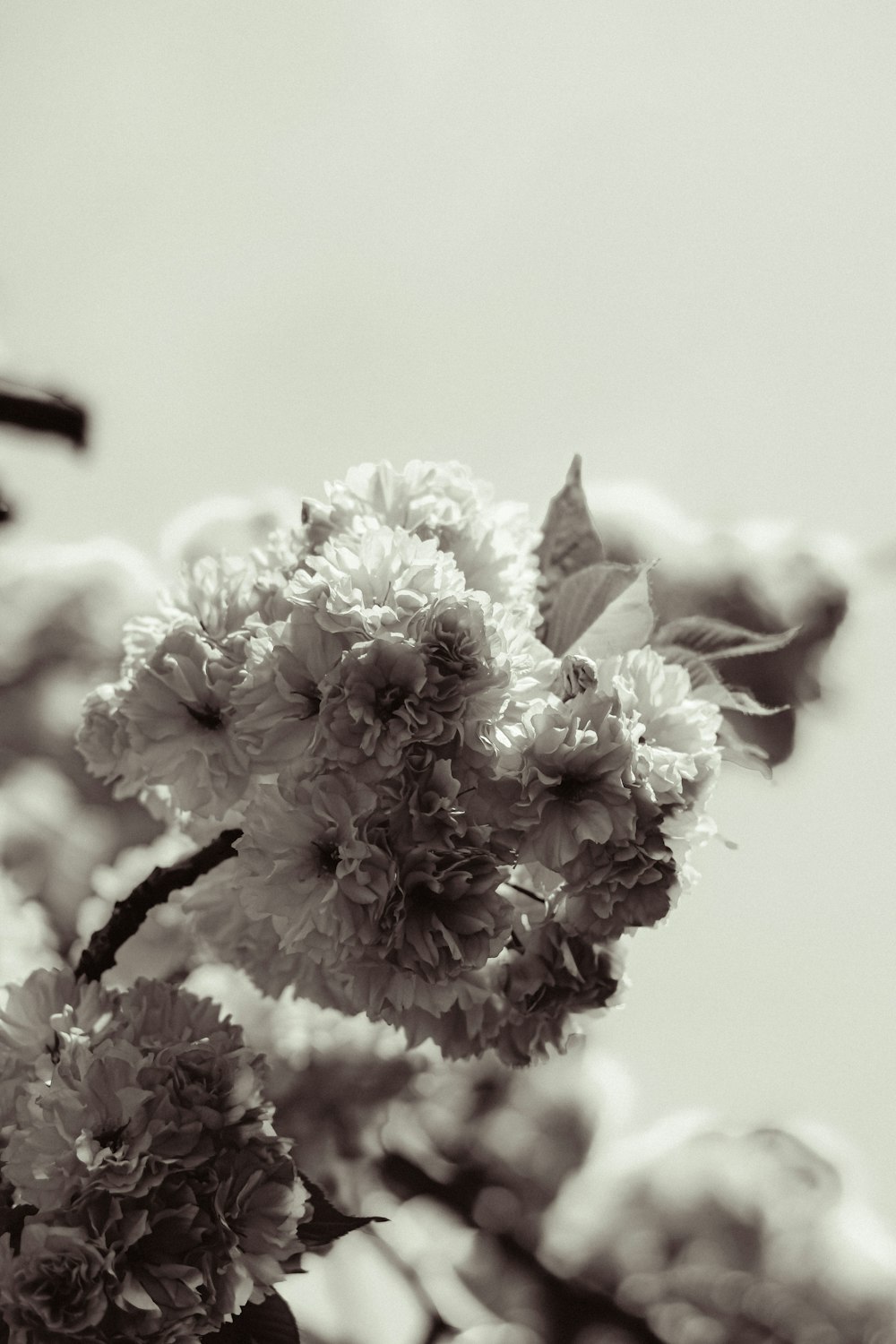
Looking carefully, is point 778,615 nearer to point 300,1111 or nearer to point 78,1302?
point 300,1111

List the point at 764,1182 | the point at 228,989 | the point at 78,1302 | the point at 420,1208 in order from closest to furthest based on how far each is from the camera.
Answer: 1. the point at 78,1302
2. the point at 228,989
3. the point at 420,1208
4. the point at 764,1182

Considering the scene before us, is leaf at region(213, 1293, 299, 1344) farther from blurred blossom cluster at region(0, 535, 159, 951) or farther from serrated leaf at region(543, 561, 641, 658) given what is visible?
blurred blossom cluster at region(0, 535, 159, 951)

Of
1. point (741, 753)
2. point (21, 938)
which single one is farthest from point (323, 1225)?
point (21, 938)

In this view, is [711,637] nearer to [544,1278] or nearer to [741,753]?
[741,753]

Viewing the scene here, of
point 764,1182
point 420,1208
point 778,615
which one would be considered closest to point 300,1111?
point 420,1208

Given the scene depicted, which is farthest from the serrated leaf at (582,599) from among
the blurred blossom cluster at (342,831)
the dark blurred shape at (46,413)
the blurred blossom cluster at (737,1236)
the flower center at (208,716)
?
the blurred blossom cluster at (737,1236)
